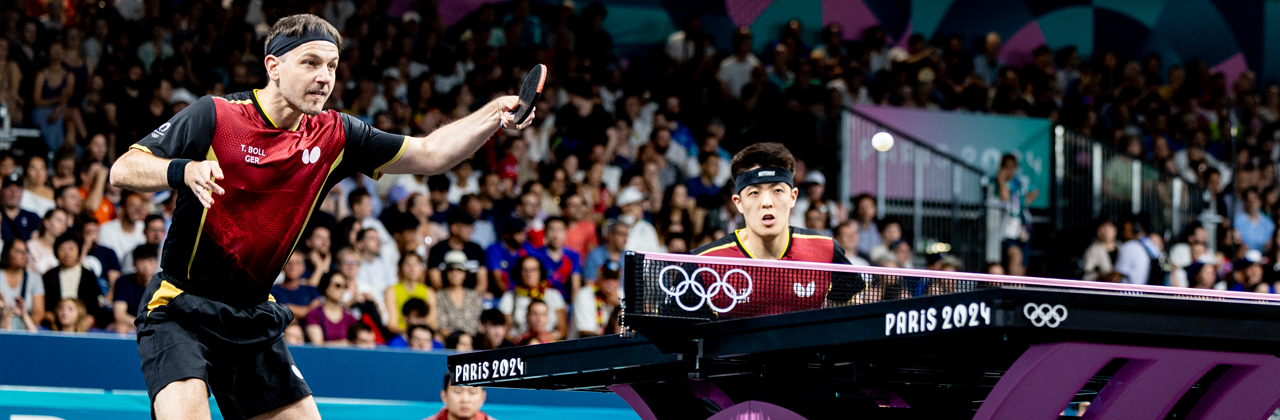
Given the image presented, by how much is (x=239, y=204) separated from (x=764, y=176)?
2.19 m

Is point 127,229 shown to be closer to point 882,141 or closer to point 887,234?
point 887,234

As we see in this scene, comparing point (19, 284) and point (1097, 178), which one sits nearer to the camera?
point (19, 284)

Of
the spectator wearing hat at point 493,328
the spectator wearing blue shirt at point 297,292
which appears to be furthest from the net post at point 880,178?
the spectator wearing blue shirt at point 297,292

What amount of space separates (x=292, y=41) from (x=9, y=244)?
6.04m

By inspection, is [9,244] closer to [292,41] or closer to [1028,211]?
[292,41]

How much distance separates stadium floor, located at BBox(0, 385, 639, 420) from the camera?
7.82 metres

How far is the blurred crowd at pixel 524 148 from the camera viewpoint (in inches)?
404

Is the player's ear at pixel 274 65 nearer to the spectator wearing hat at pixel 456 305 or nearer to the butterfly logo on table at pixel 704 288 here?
the butterfly logo on table at pixel 704 288

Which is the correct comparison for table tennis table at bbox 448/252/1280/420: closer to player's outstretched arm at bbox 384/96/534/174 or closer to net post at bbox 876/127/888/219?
player's outstretched arm at bbox 384/96/534/174

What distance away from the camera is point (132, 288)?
952cm

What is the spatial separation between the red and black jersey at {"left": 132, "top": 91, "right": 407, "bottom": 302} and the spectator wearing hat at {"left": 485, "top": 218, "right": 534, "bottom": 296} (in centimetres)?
678

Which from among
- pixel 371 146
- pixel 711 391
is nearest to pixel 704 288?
pixel 711 391

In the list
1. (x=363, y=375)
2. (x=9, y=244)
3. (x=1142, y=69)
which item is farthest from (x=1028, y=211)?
(x=9, y=244)

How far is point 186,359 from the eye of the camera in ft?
13.8
